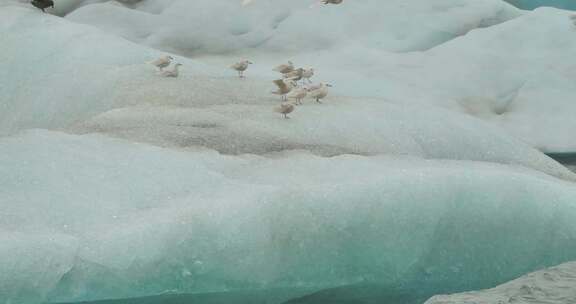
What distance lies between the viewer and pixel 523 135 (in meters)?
12.1

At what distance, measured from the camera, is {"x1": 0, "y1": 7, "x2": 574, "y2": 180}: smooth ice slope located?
7711mm

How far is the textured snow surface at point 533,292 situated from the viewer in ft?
20.2

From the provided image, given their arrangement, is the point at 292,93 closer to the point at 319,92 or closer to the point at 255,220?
the point at 319,92

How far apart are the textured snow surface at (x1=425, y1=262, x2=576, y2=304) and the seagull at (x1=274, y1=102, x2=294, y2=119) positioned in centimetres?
226

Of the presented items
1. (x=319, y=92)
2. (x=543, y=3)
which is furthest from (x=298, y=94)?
(x=543, y=3)

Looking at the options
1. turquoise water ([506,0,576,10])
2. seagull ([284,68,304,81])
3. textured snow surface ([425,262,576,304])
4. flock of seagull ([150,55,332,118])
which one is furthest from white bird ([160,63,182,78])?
turquoise water ([506,0,576,10])

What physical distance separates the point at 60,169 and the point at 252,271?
4.51ft

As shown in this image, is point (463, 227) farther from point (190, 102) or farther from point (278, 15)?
point (278, 15)

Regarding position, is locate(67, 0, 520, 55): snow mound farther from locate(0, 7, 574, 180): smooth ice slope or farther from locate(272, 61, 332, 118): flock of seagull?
locate(272, 61, 332, 118): flock of seagull

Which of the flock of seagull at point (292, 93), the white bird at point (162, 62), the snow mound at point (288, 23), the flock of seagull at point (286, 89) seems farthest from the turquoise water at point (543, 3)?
the white bird at point (162, 62)

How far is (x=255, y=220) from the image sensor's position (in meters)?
6.22

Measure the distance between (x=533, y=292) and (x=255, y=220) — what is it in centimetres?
172

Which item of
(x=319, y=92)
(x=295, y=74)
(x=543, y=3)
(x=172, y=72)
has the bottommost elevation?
→ (x=543, y=3)

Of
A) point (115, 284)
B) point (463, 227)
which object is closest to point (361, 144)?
point (463, 227)
